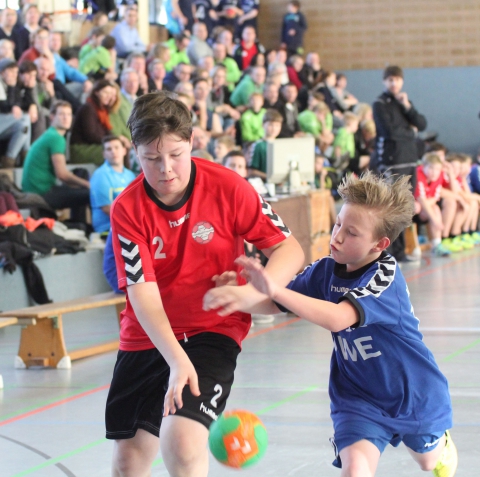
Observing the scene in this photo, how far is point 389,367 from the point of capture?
3.24 metres

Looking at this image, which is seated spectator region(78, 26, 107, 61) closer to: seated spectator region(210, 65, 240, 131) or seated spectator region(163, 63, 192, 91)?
seated spectator region(163, 63, 192, 91)

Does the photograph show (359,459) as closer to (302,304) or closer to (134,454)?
(302,304)

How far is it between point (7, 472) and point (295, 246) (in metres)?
1.93

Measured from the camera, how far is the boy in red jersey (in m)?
3.08

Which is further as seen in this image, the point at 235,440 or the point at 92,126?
the point at 92,126

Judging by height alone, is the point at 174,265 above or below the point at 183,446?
above

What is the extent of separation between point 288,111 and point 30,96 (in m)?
5.13

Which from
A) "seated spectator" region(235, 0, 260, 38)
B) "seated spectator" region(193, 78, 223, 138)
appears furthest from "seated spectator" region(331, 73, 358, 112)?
"seated spectator" region(193, 78, 223, 138)

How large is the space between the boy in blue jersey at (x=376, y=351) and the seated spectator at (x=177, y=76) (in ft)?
33.9

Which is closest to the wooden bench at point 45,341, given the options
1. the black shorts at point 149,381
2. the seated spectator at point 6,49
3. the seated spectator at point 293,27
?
the black shorts at point 149,381

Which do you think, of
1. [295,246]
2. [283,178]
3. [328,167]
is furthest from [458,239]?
[295,246]

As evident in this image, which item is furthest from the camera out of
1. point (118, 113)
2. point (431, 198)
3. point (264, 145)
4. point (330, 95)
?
point (330, 95)

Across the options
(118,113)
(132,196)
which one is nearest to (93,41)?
(118,113)

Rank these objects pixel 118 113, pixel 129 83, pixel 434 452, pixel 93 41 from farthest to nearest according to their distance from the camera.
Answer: pixel 93 41
pixel 129 83
pixel 118 113
pixel 434 452
